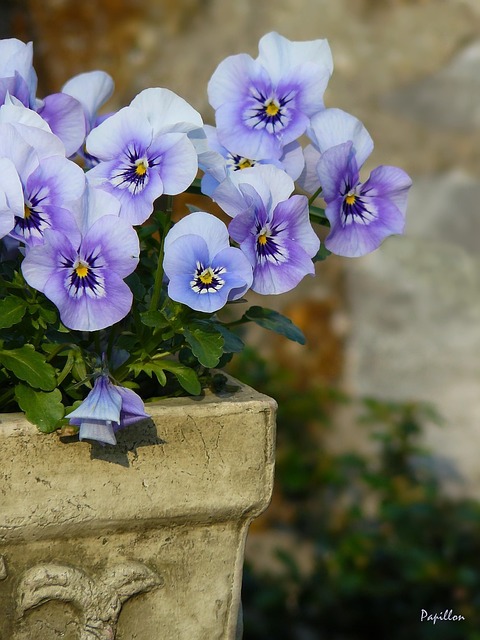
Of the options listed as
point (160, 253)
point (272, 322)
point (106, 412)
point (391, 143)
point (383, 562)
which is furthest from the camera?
point (391, 143)

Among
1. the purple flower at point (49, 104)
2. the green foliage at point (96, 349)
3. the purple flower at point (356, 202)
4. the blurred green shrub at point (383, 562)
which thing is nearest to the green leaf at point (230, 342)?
the green foliage at point (96, 349)

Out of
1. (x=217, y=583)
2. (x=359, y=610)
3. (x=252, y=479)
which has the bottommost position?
(x=359, y=610)

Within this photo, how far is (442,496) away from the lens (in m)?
2.19

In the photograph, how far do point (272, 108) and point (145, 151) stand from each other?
0.15 metres

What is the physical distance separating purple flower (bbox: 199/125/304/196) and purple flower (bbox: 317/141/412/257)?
57 mm

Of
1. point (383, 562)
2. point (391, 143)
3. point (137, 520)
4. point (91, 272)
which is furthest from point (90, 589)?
point (391, 143)

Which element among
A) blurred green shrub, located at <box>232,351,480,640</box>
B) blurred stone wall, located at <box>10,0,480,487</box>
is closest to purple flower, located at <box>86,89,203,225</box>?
blurred green shrub, located at <box>232,351,480,640</box>

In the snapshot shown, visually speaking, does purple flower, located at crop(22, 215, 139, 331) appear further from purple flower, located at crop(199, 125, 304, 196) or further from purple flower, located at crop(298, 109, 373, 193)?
purple flower, located at crop(298, 109, 373, 193)

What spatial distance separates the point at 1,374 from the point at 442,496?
1507mm

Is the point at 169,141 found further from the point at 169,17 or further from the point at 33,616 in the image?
the point at 169,17

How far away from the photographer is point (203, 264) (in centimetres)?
85

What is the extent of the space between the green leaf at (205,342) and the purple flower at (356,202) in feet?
0.47

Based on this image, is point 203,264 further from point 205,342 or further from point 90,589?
point 90,589

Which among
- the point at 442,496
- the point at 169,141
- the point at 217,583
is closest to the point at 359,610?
the point at 442,496
